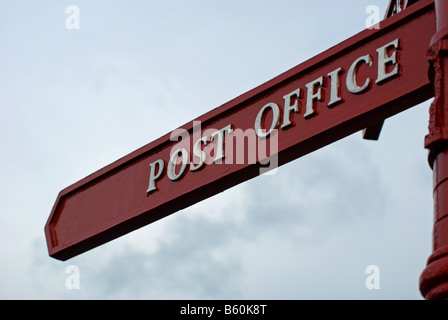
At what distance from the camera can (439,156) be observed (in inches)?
166

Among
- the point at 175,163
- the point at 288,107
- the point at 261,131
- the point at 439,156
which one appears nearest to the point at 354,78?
the point at 288,107

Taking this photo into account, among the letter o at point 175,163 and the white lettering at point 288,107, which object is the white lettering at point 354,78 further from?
the letter o at point 175,163

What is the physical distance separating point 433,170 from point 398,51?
36.2 inches

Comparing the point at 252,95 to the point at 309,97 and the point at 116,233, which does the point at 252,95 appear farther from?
the point at 116,233

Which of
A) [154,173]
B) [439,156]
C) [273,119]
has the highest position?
[273,119]

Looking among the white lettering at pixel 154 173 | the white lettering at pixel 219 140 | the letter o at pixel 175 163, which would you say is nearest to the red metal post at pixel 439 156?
the white lettering at pixel 219 140

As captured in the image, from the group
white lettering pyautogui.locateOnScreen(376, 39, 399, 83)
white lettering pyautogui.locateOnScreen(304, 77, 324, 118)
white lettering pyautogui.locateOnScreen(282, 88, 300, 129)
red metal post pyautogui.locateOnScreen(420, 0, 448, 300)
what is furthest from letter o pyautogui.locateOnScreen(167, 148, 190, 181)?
red metal post pyautogui.locateOnScreen(420, 0, 448, 300)

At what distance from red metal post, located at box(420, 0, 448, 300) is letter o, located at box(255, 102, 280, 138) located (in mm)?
1190

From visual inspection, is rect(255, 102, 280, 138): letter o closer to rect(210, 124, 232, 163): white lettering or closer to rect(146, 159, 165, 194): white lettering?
rect(210, 124, 232, 163): white lettering

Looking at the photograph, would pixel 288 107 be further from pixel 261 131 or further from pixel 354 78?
pixel 354 78

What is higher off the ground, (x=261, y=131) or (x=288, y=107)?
(x=288, y=107)

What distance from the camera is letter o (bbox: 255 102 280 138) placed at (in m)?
5.34

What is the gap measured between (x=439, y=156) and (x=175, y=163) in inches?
90.5
